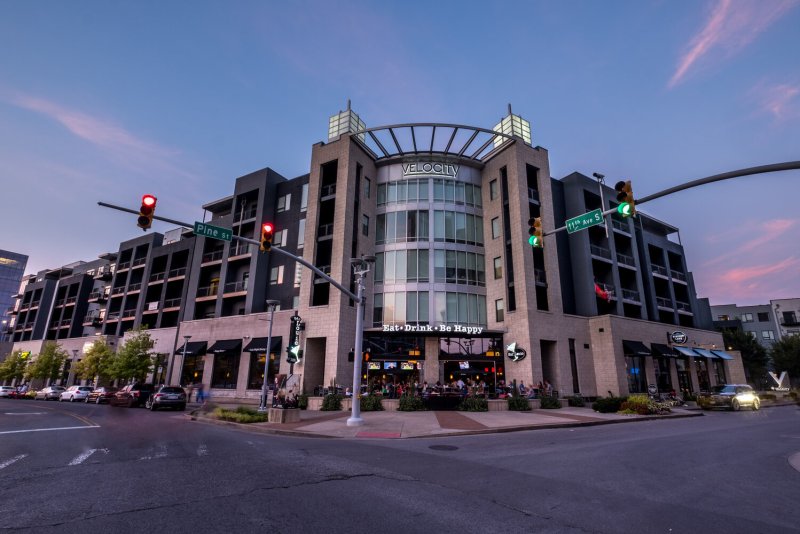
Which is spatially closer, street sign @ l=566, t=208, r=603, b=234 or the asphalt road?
the asphalt road

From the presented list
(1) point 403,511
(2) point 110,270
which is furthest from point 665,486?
(2) point 110,270

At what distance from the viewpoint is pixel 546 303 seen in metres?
35.4

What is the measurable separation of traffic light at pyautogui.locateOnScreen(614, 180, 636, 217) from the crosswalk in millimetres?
12632

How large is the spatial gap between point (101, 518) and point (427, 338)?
97.3 feet

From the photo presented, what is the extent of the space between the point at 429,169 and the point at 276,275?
18.8 metres

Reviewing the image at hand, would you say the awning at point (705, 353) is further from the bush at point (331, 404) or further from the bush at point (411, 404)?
the bush at point (331, 404)

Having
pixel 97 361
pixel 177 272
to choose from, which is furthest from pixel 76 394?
pixel 177 272

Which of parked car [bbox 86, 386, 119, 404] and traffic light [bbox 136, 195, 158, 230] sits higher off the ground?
traffic light [bbox 136, 195, 158, 230]

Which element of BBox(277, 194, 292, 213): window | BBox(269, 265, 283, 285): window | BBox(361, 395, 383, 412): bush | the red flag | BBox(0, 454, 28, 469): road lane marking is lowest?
BBox(0, 454, 28, 469): road lane marking

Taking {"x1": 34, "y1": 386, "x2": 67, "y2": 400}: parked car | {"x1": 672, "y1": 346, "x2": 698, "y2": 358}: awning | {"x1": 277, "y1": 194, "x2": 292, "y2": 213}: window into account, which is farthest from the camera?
{"x1": 34, "y1": 386, "x2": 67, "y2": 400}: parked car

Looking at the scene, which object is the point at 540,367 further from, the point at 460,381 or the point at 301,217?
the point at 301,217

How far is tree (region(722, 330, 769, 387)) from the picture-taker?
187 ft

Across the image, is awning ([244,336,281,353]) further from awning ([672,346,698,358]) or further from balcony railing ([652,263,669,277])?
balcony railing ([652,263,669,277])

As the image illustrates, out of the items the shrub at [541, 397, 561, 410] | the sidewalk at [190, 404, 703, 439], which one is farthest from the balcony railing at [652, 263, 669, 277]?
the shrub at [541, 397, 561, 410]
